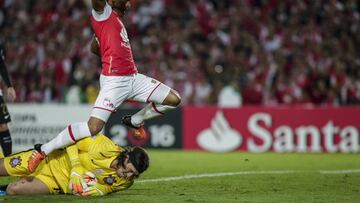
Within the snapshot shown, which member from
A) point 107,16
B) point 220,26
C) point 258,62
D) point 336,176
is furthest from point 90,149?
point 220,26

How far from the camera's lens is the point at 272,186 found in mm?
9734

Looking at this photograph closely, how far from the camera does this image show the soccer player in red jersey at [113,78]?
916 cm

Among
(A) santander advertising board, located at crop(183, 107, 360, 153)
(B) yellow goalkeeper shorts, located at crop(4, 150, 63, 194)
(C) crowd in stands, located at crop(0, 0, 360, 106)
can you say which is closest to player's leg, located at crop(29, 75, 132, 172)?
(B) yellow goalkeeper shorts, located at crop(4, 150, 63, 194)

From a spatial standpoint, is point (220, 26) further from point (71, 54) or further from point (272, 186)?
point (272, 186)

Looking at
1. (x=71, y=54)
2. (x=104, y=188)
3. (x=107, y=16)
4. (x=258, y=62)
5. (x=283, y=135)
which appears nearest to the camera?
(x=104, y=188)

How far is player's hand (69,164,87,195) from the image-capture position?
8125 mm

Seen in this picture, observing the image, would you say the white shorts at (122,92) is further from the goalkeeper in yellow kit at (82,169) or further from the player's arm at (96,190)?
the player's arm at (96,190)

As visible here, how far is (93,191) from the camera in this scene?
8.20 m

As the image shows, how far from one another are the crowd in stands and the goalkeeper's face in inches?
413

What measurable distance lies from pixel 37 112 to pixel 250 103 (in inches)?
209

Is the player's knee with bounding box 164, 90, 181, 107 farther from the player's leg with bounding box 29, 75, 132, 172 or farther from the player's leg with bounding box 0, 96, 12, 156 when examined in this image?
the player's leg with bounding box 0, 96, 12, 156

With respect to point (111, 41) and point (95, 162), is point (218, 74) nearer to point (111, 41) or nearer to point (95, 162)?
point (111, 41)

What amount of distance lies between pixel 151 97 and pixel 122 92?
22.1 inches

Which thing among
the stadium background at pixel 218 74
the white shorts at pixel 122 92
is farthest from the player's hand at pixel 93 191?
the stadium background at pixel 218 74
